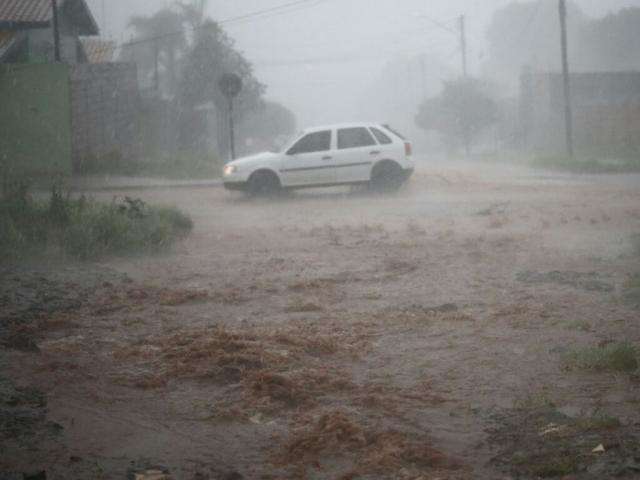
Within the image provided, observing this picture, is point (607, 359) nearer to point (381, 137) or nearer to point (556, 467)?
point (556, 467)

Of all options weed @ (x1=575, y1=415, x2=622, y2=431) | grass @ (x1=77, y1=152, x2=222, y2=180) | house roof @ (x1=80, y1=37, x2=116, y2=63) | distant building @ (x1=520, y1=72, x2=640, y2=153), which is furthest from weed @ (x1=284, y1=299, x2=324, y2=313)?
house roof @ (x1=80, y1=37, x2=116, y2=63)

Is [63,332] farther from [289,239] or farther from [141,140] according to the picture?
[141,140]

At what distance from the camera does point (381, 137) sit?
1614 cm

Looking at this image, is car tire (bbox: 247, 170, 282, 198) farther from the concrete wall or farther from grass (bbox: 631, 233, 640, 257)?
grass (bbox: 631, 233, 640, 257)

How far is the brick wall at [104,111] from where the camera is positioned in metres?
20.6

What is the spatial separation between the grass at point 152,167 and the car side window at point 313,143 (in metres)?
6.31

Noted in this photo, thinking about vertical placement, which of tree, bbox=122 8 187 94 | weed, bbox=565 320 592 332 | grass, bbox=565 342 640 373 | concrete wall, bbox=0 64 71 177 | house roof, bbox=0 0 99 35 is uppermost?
tree, bbox=122 8 187 94

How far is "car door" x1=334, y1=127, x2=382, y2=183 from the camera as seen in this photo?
15953 mm

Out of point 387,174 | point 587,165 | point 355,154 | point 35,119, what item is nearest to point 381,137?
A: point 355,154

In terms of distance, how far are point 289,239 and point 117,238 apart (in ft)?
8.15

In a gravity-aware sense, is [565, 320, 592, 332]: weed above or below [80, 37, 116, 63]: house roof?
below

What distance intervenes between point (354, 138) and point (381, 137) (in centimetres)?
56

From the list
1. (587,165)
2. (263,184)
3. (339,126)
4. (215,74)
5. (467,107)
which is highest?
(215,74)

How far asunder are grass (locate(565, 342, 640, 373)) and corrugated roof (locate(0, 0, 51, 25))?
24245mm
